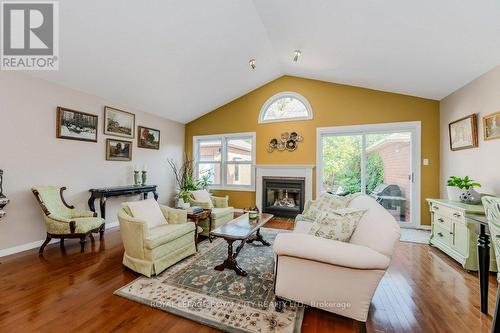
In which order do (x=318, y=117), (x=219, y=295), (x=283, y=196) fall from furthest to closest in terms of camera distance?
(x=283, y=196) < (x=318, y=117) < (x=219, y=295)

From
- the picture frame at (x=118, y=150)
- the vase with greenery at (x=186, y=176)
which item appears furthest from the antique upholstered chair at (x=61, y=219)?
the vase with greenery at (x=186, y=176)

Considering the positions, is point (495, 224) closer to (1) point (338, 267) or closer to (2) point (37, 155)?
(1) point (338, 267)

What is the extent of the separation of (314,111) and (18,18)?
4.93 metres

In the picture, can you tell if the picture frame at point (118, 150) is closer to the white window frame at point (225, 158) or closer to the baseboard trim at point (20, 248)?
the baseboard trim at point (20, 248)

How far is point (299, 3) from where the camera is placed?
2.66m

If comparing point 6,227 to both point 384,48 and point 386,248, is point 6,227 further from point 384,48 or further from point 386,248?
point 384,48

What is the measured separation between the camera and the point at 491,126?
2.86 meters

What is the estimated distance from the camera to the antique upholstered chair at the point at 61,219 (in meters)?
2.94

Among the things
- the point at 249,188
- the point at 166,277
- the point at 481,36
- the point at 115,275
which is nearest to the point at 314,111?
the point at 249,188

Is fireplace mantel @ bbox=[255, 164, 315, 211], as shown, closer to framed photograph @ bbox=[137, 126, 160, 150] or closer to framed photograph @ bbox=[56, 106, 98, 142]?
framed photograph @ bbox=[137, 126, 160, 150]

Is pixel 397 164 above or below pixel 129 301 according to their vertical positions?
above

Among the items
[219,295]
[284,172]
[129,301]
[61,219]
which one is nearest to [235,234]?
[219,295]

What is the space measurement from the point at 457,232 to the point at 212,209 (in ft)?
11.6

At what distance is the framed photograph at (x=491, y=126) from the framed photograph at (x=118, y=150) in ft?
20.2
